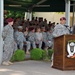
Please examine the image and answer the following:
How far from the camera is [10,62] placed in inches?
432

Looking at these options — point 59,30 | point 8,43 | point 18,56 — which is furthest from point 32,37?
point 59,30

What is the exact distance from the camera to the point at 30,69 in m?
9.86

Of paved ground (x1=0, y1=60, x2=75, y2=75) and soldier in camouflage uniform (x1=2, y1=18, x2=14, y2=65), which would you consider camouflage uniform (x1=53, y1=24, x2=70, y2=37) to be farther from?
soldier in camouflage uniform (x1=2, y1=18, x2=14, y2=65)

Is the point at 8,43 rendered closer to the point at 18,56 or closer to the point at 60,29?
the point at 18,56

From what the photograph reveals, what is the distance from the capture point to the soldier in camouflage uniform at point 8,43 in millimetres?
10328

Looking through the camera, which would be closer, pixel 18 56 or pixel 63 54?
pixel 63 54

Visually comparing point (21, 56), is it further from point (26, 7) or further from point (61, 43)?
point (26, 7)

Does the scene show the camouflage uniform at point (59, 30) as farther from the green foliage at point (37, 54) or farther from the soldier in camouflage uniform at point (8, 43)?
the green foliage at point (37, 54)

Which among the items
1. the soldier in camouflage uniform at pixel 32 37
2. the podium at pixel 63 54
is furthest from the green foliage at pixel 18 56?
the soldier in camouflage uniform at pixel 32 37

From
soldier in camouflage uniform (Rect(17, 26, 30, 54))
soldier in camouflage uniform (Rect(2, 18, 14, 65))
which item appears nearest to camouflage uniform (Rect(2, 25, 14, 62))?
soldier in camouflage uniform (Rect(2, 18, 14, 65))

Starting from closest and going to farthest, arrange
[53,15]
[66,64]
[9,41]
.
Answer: [66,64] < [9,41] < [53,15]

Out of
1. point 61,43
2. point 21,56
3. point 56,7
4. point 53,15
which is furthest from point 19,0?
point 53,15

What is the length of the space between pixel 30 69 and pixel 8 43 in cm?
133

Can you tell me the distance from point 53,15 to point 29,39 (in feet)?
83.7
